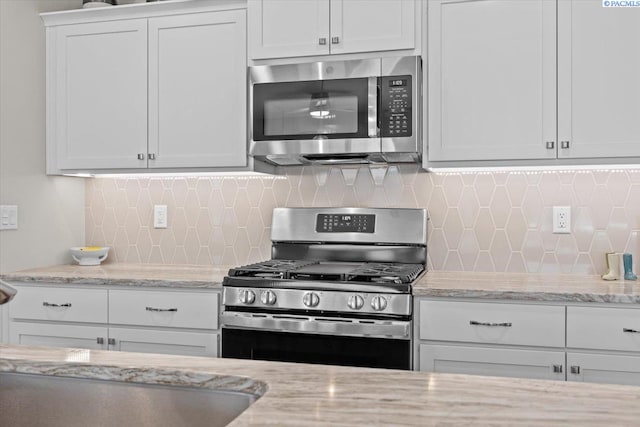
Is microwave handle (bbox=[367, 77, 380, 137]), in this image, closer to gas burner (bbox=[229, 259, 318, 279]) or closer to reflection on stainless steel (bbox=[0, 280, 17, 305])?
gas burner (bbox=[229, 259, 318, 279])

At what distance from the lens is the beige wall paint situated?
2.89 metres

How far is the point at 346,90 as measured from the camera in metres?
2.70

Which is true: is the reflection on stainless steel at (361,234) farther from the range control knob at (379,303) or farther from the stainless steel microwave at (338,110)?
the range control knob at (379,303)

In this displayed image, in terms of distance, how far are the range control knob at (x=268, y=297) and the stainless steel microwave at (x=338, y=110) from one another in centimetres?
68

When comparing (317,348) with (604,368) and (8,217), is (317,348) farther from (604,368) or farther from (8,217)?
(8,217)

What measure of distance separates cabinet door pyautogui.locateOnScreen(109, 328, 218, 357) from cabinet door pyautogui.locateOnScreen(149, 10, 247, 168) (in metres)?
0.83

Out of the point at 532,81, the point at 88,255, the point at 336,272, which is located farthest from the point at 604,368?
the point at 88,255

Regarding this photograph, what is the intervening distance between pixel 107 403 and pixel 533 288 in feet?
5.79

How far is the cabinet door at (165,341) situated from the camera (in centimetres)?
259

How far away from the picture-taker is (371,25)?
2680mm

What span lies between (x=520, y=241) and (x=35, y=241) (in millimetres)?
2472

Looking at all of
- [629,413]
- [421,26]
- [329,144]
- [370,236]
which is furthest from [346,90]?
[629,413]

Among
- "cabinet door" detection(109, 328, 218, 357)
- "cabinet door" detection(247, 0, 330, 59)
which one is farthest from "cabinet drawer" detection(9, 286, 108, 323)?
"cabinet door" detection(247, 0, 330, 59)

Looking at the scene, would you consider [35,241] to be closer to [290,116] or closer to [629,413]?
[290,116]
